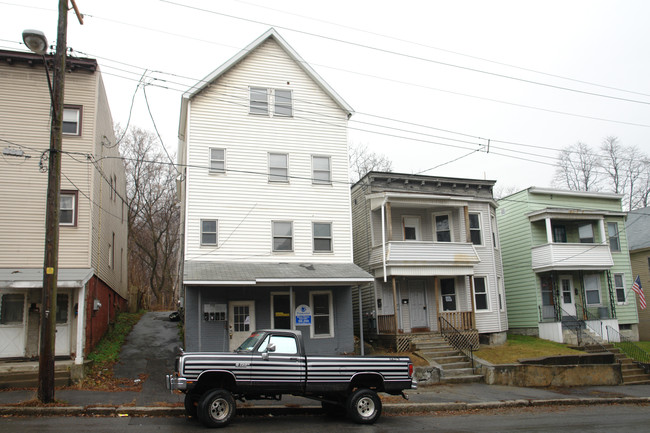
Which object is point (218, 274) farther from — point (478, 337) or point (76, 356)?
point (478, 337)

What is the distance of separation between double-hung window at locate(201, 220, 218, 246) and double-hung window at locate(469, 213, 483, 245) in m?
12.3

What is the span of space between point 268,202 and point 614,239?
21.1 metres

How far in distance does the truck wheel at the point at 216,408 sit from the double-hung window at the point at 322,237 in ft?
34.4

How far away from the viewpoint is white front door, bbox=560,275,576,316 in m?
27.7

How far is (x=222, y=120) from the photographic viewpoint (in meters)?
20.8

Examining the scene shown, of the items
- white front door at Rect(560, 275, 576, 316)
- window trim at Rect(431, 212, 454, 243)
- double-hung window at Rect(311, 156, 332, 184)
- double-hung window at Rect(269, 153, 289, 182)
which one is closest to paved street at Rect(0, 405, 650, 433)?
double-hung window at Rect(269, 153, 289, 182)

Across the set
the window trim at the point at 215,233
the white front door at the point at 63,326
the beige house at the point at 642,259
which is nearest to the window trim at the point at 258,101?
the window trim at the point at 215,233

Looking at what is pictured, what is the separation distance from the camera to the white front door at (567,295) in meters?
27.7

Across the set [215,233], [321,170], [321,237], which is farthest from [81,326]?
[321,170]

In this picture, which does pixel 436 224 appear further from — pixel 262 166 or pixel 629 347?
pixel 629 347

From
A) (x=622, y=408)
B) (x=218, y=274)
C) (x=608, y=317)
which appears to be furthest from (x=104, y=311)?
(x=608, y=317)

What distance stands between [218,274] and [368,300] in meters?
8.41

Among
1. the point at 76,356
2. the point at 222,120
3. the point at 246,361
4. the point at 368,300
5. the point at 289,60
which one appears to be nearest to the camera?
the point at 246,361

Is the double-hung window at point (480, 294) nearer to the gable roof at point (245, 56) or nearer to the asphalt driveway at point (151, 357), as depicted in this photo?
the gable roof at point (245, 56)
